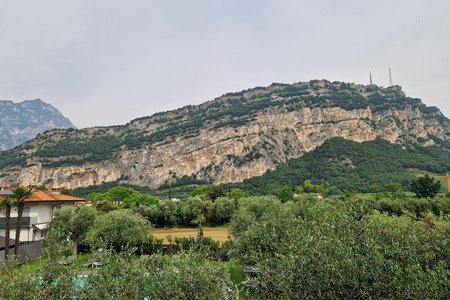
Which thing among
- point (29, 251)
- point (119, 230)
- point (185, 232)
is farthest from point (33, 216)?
point (185, 232)

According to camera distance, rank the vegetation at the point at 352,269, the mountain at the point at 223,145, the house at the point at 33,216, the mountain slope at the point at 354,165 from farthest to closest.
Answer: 1. the mountain at the point at 223,145
2. the mountain slope at the point at 354,165
3. the house at the point at 33,216
4. the vegetation at the point at 352,269

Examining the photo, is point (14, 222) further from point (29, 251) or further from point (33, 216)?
point (29, 251)

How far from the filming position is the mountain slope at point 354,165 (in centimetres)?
13075

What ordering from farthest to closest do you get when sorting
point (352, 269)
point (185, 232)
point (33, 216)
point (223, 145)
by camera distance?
point (223, 145), point (185, 232), point (33, 216), point (352, 269)

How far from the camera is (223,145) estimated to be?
18188cm

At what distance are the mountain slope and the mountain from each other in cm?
905

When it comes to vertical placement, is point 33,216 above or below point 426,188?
below

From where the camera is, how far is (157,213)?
6412cm

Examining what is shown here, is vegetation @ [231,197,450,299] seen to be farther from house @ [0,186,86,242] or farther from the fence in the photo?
house @ [0,186,86,242]

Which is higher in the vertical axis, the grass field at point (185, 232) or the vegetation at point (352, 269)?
the vegetation at point (352, 269)

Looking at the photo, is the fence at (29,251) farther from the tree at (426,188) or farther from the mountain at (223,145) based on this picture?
the mountain at (223,145)

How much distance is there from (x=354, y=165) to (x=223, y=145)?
229 feet

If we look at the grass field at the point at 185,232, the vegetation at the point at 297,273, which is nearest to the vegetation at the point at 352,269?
the vegetation at the point at 297,273

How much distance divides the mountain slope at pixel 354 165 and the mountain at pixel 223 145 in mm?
9054
